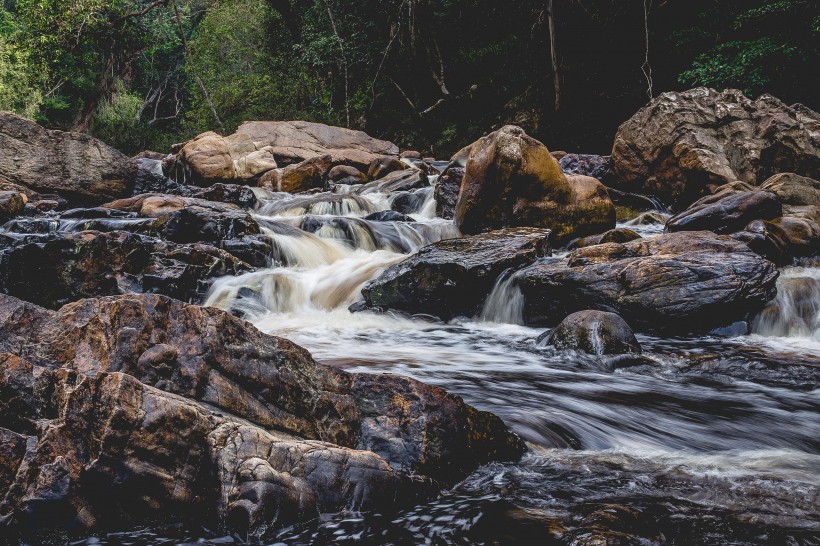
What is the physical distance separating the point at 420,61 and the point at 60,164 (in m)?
14.9

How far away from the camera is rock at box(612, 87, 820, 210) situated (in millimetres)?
10922

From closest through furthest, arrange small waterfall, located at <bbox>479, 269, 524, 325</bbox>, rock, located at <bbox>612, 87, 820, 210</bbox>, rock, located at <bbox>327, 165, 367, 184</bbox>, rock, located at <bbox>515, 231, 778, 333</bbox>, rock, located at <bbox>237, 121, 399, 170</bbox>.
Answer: rock, located at <bbox>515, 231, 778, 333</bbox> → small waterfall, located at <bbox>479, 269, 524, 325</bbox> → rock, located at <bbox>612, 87, 820, 210</bbox> → rock, located at <bbox>327, 165, 367, 184</bbox> → rock, located at <bbox>237, 121, 399, 170</bbox>

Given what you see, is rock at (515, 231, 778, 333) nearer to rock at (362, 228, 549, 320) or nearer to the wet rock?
rock at (362, 228, 549, 320)

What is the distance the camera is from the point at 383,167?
1602cm

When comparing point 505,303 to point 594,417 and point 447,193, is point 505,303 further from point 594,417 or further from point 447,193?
point 447,193

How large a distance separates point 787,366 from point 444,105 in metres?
19.9

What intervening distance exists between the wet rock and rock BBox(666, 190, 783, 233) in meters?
10.7

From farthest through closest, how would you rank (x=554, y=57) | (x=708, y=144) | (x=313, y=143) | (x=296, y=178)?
1. (x=313, y=143)
2. (x=554, y=57)
3. (x=296, y=178)
4. (x=708, y=144)

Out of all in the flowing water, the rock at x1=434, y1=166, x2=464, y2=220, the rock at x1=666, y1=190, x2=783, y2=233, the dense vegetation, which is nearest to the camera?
the flowing water

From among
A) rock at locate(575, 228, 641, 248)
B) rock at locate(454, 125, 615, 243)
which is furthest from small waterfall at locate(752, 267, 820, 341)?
rock at locate(454, 125, 615, 243)

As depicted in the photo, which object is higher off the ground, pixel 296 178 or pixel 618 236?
pixel 296 178

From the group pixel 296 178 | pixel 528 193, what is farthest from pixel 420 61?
pixel 528 193

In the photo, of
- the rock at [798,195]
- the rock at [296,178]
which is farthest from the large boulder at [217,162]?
the rock at [798,195]

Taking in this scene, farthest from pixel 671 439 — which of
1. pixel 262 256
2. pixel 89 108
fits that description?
pixel 89 108
